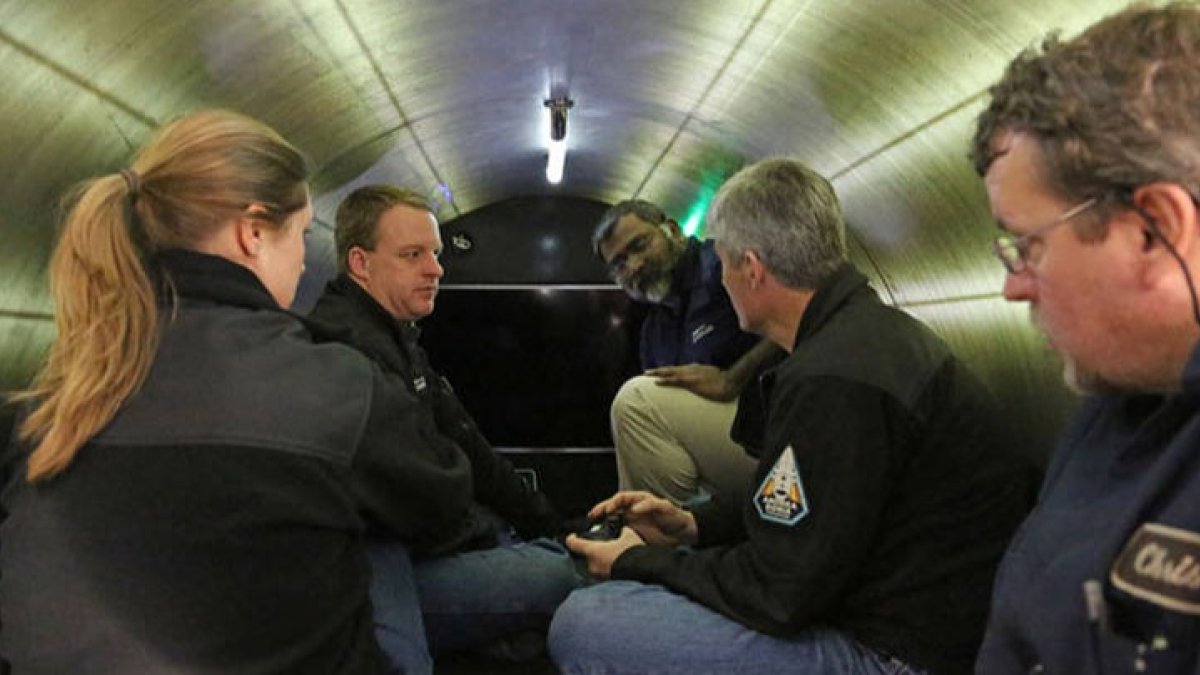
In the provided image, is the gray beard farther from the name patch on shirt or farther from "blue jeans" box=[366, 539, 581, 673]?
the name patch on shirt

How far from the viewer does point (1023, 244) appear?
4.95 ft

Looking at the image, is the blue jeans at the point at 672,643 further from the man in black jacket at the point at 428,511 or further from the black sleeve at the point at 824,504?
the man in black jacket at the point at 428,511

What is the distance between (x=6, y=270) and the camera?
295cm

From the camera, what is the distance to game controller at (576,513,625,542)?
3.00 m

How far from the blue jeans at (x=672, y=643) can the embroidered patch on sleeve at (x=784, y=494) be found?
12.4 inches

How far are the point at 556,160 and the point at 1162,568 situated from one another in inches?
235

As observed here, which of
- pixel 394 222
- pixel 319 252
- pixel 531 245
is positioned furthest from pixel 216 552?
pixel 531 245

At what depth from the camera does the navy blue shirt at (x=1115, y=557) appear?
120cm

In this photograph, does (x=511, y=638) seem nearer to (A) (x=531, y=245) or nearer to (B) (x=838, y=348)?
(B) (x=838, y=348)

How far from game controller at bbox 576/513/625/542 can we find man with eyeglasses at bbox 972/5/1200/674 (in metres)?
1.58

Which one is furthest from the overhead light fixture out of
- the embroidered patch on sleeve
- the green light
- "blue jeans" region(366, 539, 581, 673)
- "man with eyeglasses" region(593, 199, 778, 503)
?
the embroidered patch on sleeve

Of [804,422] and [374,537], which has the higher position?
[804,422]

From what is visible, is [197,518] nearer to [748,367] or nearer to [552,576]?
[552,576]

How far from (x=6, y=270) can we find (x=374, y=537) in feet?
5.16
